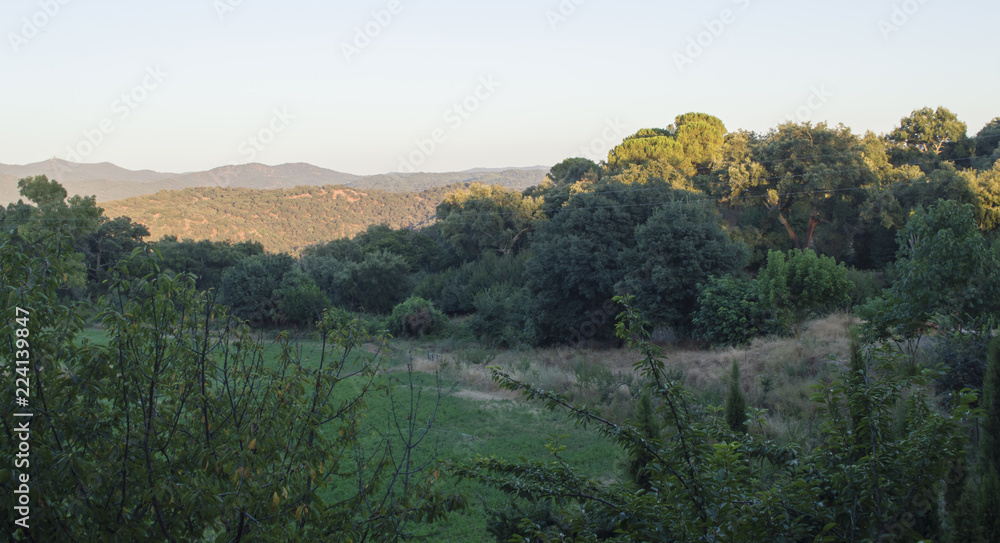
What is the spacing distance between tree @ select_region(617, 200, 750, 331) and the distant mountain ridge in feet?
239

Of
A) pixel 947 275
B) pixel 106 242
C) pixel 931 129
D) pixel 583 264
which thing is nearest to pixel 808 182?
pixel 931 129

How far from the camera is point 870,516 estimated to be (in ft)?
10.7

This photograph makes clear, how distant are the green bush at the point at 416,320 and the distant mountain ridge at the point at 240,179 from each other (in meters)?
66.1

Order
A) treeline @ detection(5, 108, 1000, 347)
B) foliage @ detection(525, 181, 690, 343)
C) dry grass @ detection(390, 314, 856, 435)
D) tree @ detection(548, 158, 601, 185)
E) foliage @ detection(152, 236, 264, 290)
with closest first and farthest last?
dry grass @ detection(390, 314, 856, 435) < treeline @ detection(5, 108, 1000, 347) < foliage @ detection(525, 181, 690, 343) < foliage @ detection(152, 236, 264, 290) < tree @ detection(548, 158, 601, 185)

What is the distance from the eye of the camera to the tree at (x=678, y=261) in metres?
23.6

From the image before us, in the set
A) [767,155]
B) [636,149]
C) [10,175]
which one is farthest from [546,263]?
[10,175]

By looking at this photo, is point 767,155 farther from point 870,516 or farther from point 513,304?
point 870,516

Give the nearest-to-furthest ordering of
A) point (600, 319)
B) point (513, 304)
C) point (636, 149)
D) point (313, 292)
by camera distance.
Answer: point (600, 319)
point (513, 304)
point (313, 292)
point (636, 149)

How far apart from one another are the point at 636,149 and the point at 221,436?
43456 millimetres

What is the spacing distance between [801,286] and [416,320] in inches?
732

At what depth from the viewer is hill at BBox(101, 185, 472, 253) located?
233 ft

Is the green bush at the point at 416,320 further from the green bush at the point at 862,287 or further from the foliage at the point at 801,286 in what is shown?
the green bush at the point at 862,287

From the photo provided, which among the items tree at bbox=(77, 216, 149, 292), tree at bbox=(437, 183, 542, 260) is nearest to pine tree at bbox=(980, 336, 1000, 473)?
tree at bbox=(437, 183, 542, 260)

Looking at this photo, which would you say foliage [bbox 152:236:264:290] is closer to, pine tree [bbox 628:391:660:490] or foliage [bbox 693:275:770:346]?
foliage [bbox 693:275:770:346]
